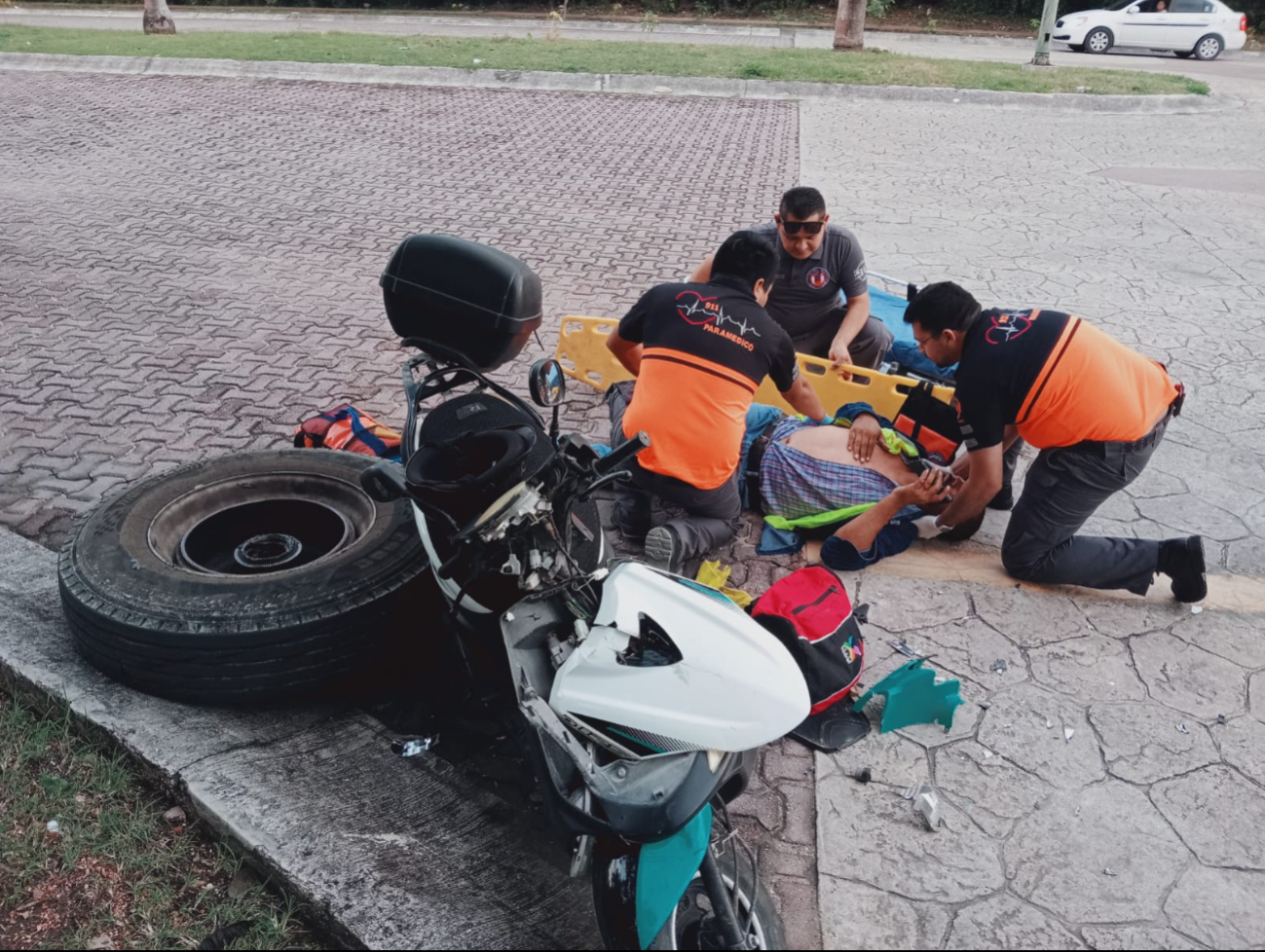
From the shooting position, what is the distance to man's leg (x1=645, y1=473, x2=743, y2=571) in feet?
13.6

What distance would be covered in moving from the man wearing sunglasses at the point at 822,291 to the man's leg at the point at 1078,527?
1.56 metres

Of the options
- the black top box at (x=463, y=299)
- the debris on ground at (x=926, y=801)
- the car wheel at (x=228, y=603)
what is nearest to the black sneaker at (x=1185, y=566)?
the debris on ground at (x=926, y=801)

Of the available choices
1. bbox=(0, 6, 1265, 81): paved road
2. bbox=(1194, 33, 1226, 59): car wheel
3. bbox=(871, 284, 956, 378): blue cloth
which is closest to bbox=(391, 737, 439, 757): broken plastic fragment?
bbox=(871, 284, 956, 378): blue cloth

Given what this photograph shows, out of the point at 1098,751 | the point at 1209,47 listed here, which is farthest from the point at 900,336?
the point at 1209,47

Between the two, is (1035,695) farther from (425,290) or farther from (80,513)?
(80,513)

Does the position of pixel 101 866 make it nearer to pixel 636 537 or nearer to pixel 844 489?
pixel 636 537

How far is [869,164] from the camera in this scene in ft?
37.3

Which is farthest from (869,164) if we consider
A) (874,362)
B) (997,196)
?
(874,362)

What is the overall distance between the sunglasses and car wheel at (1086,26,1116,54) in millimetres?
21152

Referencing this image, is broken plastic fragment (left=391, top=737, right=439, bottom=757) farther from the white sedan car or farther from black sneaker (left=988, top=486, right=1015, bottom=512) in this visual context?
the white sedan car

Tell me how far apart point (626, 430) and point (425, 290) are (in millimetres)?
1322

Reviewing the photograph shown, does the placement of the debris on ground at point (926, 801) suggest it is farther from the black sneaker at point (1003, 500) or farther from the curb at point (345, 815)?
the black sneaker at point (1003, 500)

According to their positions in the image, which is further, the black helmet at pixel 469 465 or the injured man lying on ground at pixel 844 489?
the injured man lying on ground at pixel 844 489

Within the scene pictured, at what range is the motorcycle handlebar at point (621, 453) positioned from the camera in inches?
102
